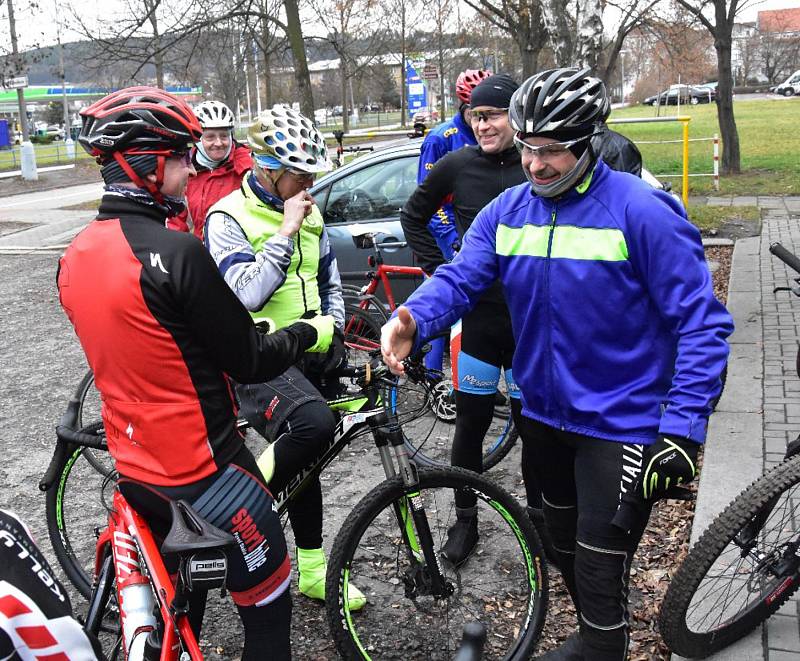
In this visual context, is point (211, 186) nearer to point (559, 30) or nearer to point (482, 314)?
point (482, 314)

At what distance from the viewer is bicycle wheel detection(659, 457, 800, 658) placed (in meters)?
3.14

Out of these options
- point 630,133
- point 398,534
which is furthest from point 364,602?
point 630,133

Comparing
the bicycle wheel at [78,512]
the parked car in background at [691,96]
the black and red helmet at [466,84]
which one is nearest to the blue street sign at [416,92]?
the black and red helmet at [466,84]

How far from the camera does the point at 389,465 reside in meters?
3.23

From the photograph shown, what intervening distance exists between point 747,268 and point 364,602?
7689mm

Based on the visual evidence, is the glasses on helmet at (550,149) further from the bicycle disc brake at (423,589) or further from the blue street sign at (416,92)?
the blue street sign at (416,92)

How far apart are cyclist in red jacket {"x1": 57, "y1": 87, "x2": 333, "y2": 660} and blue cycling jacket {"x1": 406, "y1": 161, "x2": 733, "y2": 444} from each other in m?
0.68

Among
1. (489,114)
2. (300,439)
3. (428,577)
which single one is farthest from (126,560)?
(489,114)

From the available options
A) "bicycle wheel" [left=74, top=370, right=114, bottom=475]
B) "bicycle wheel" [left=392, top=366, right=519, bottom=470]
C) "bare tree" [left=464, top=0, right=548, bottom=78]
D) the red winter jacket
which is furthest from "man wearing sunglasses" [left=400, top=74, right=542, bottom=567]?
"bare tree" [left=464, top=0, right=548, bottom=78]

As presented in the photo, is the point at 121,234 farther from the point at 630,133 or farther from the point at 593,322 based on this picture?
the point at 630,133

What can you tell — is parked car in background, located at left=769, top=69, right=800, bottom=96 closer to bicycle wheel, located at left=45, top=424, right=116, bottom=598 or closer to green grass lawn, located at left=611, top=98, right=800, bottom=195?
green grass lawn, located at left=611, top=98, right=800, bottom=195

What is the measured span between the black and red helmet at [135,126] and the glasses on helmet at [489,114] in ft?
6.67

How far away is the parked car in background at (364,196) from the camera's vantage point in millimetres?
7809

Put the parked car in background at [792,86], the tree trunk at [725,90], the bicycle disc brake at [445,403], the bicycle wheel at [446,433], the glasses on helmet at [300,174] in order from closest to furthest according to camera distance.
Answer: the glasses on helmet at [300,174] → the bicycle wheel at [446,433] → the bicycle disc brake at [445,403] → the tree trunk at [725,90] → the parked car in background at [792,86]
